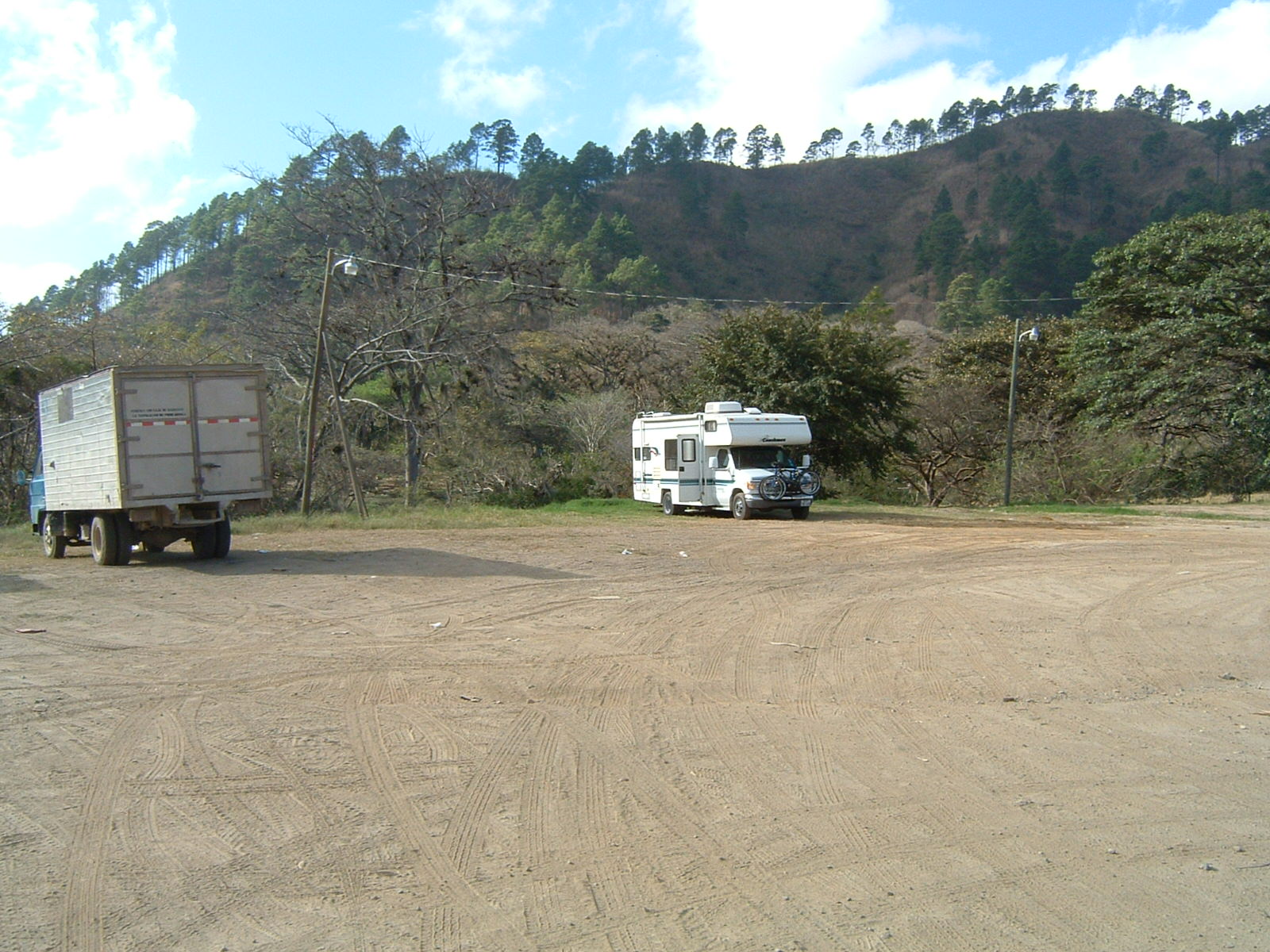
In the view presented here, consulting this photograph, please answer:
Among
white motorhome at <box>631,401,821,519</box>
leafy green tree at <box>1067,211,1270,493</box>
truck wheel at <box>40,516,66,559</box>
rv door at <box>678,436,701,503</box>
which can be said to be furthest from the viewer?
leafy green tree at <box>1067,211,1270,493</box>

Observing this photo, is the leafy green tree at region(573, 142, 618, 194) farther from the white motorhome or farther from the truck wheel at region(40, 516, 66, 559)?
the truck wheel at region(40, 516, 66, 559)

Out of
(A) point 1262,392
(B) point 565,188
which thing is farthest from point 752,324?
(B) point 565,188

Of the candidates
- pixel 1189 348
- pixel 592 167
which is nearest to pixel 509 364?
pixel 1189 348

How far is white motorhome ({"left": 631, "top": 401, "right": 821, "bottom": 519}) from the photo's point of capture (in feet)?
87.4

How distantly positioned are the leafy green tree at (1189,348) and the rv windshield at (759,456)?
1556 centimetres

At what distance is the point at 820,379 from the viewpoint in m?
33.5

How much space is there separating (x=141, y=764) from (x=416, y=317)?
31418mm

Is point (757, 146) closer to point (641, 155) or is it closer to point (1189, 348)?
point (641, 155)

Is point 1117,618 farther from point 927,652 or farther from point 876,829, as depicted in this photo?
point 876,829

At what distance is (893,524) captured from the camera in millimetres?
25250

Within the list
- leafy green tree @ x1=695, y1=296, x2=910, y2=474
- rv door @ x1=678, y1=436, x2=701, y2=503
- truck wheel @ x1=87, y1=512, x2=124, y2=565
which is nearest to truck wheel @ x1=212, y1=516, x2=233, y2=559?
truck wheel @ x1=87, y1=512, x2=124, y2=565

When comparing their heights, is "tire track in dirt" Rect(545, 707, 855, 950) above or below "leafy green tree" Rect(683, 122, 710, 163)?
below

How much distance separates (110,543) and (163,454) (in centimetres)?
212

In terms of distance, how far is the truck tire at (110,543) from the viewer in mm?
17203
